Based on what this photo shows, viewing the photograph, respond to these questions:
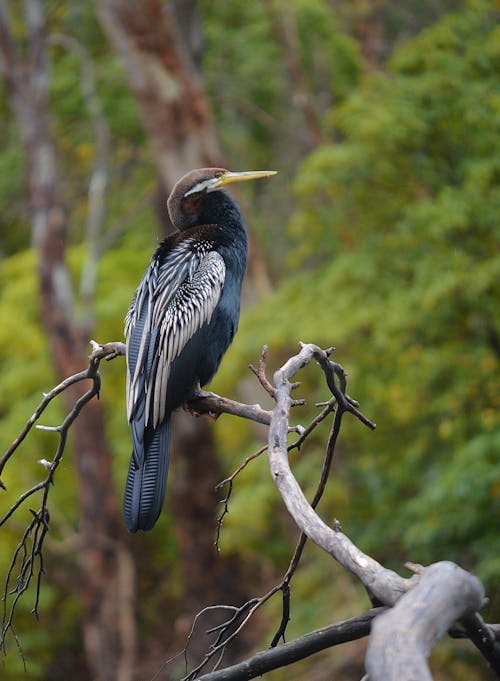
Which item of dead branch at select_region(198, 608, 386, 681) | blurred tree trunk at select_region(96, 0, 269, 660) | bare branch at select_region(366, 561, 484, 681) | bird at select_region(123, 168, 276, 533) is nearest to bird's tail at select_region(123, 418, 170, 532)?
bird at select_region(123, 168, 276, 533)

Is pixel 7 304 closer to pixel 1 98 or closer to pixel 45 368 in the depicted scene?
pixel 45 368

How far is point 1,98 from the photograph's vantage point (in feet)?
47.3

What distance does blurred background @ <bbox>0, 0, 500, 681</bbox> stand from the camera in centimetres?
643

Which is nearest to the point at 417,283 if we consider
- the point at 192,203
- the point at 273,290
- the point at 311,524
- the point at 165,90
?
the point at 192,203

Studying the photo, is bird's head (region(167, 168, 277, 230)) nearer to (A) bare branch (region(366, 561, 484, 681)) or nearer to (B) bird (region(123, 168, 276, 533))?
(B) bird (region(123, 168, 276, 533))

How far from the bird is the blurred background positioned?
193 cm

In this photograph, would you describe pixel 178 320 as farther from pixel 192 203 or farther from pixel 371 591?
pixel 371 591

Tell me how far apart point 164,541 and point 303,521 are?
12.3 metres

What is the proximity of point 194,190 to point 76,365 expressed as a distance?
22.9ft

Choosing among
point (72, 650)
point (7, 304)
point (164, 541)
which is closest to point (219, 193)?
point (7, 304)

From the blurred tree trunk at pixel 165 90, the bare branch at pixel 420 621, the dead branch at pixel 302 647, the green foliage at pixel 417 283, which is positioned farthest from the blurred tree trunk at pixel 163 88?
the bare branch at pixel 420 621

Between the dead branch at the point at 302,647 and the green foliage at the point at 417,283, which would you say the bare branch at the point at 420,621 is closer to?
the dead branch at the point at 302,647

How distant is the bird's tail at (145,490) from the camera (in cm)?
310

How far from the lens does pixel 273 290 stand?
8.86 metres
